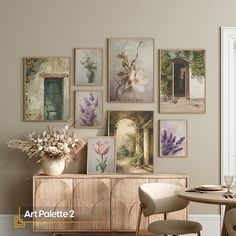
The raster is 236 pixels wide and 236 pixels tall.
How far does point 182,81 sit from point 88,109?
43.0 inches

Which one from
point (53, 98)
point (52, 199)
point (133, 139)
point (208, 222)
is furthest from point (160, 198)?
point (53, 98)

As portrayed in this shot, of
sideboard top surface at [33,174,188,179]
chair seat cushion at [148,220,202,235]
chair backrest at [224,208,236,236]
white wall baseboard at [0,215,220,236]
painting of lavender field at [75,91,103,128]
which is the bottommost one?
white wall baseboard at [0,215,220,236]

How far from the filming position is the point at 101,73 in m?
5.85

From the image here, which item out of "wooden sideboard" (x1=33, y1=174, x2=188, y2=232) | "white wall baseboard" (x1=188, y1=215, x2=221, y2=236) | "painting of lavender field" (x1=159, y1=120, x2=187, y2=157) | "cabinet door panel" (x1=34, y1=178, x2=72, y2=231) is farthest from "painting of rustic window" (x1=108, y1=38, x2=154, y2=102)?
"white wall baseboard" (x1=188, y1=215, x2=221, y2=236)

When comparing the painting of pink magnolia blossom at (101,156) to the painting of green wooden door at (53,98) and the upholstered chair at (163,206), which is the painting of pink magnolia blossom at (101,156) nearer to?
the painting of green wooden door at (53,98)

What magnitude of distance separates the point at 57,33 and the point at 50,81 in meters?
0.54

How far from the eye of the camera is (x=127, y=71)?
585cm

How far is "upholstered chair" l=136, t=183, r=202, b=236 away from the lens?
467 cm

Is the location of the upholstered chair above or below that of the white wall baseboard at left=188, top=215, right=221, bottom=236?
above

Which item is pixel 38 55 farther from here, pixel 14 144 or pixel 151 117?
pixel 151 117

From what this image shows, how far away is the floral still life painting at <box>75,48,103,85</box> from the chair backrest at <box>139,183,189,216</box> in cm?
141

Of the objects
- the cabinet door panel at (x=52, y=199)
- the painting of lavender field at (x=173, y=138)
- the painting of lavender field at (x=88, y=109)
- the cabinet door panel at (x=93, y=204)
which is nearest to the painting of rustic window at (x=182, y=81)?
the painting of lavender field at (x=173, y=138)

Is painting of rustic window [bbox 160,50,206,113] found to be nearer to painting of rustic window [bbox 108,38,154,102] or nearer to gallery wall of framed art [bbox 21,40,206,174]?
gallery wall of framed art [bbox 21,40,206,174]

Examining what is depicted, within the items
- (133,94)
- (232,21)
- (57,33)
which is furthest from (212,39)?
(57,33)
